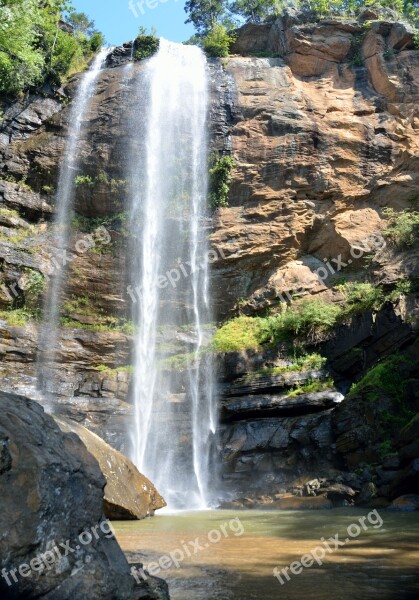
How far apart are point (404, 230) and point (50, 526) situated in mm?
16855

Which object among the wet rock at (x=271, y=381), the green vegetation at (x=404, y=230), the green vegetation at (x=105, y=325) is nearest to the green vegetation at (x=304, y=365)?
the wet rock at (x=271, y=381)

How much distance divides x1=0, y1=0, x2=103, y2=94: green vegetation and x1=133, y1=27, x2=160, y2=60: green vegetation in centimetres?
Answer: 243

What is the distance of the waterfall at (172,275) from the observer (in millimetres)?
15023

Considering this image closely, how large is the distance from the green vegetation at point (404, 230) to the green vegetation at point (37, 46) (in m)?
15.1

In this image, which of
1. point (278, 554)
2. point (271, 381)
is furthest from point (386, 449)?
point (278, 554)

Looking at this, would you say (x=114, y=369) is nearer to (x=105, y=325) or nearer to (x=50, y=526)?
(x=105, y=325)

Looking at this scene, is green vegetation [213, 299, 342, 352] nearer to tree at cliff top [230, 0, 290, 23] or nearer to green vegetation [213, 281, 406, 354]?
green vegetation [213, 281, 406, 354]

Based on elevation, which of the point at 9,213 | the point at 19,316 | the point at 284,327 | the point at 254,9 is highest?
the point at 254,9

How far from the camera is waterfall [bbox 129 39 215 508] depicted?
15.0 m

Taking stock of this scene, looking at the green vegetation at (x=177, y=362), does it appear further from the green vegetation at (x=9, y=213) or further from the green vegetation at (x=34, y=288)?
the green vegetation at (x=9, y=213)

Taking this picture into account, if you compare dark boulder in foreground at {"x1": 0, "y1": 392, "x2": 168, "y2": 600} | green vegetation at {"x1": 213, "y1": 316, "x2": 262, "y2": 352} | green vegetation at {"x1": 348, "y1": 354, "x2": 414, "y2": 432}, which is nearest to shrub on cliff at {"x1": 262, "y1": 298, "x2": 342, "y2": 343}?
green vegetation at {"x1": 213, "y1": 316, "x2": 262, "y2": 352}

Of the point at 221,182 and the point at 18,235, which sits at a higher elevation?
the point at 221,182

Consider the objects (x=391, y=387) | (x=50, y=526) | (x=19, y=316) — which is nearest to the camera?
(x=50, y=526)

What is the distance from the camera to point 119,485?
32.1 feet
